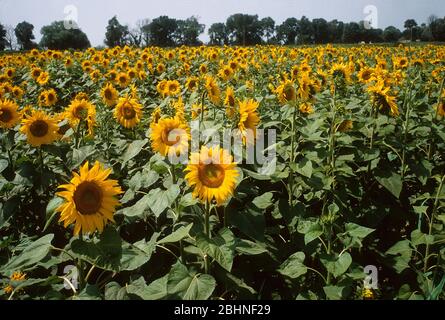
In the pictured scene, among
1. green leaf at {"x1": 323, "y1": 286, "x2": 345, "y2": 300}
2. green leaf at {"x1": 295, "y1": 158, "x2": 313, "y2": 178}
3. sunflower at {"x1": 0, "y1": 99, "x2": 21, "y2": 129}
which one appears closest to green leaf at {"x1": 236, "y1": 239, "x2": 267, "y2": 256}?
green leaf at {"x1": 323, "y1": 286, "x2": 345, "y2": 300}

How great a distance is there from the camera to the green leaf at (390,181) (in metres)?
3.22

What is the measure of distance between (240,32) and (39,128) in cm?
6319

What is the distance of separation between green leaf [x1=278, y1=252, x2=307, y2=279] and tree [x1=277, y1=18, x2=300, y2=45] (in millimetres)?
62141

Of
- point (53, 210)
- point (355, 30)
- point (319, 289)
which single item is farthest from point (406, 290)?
point (355, 30)

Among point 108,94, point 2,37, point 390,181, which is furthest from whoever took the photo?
point 2,37

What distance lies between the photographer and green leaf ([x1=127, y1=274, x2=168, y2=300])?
2.18 m

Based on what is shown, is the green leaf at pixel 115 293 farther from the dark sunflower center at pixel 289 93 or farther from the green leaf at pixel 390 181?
the dark sunflower center at pixel 289 93

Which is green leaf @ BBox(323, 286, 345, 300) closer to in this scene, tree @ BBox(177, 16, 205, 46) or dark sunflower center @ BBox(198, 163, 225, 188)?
dark sunflower center @ BBox(198, 163, 225, 188)

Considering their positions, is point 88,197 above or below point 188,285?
above

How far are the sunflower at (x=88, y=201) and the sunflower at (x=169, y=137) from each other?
2.05ft

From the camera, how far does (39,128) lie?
3.34 metres

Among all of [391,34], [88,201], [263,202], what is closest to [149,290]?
[88,201]

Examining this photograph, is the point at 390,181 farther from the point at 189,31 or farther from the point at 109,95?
the point at 189,31
